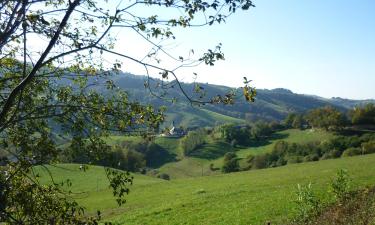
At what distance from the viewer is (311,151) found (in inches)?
4719

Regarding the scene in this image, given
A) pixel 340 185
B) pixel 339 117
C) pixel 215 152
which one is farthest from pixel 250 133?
pixel 340 185

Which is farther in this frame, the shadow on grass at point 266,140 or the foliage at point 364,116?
the shadow on grass at point 266,140

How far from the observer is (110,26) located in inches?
285

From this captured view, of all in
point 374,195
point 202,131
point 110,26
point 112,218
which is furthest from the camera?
point 202,131

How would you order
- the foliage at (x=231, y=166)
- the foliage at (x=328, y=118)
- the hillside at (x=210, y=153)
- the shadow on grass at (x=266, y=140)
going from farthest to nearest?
the shadow on grass at (x=266, y=140) < the hillside at (x=210, y=153) < the foliage at (x=328, y=118) < the foliage at (x=231, y=166)

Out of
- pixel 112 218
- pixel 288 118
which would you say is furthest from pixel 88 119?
pixel 288 118

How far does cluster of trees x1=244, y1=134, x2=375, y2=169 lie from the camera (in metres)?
104

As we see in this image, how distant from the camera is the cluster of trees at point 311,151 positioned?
10394 cm

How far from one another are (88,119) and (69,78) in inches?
39.9

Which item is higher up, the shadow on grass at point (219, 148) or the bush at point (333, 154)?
the bush at point (333, 154)

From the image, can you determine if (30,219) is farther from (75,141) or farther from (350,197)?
(350,197)

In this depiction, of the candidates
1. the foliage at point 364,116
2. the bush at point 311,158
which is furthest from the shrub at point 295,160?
the foliage at point 364,116

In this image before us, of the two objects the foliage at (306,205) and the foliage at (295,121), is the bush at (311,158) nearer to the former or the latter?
the foliage at (295,121)

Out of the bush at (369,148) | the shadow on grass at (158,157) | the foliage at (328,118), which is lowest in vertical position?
the shadow on grass at (158,157)
